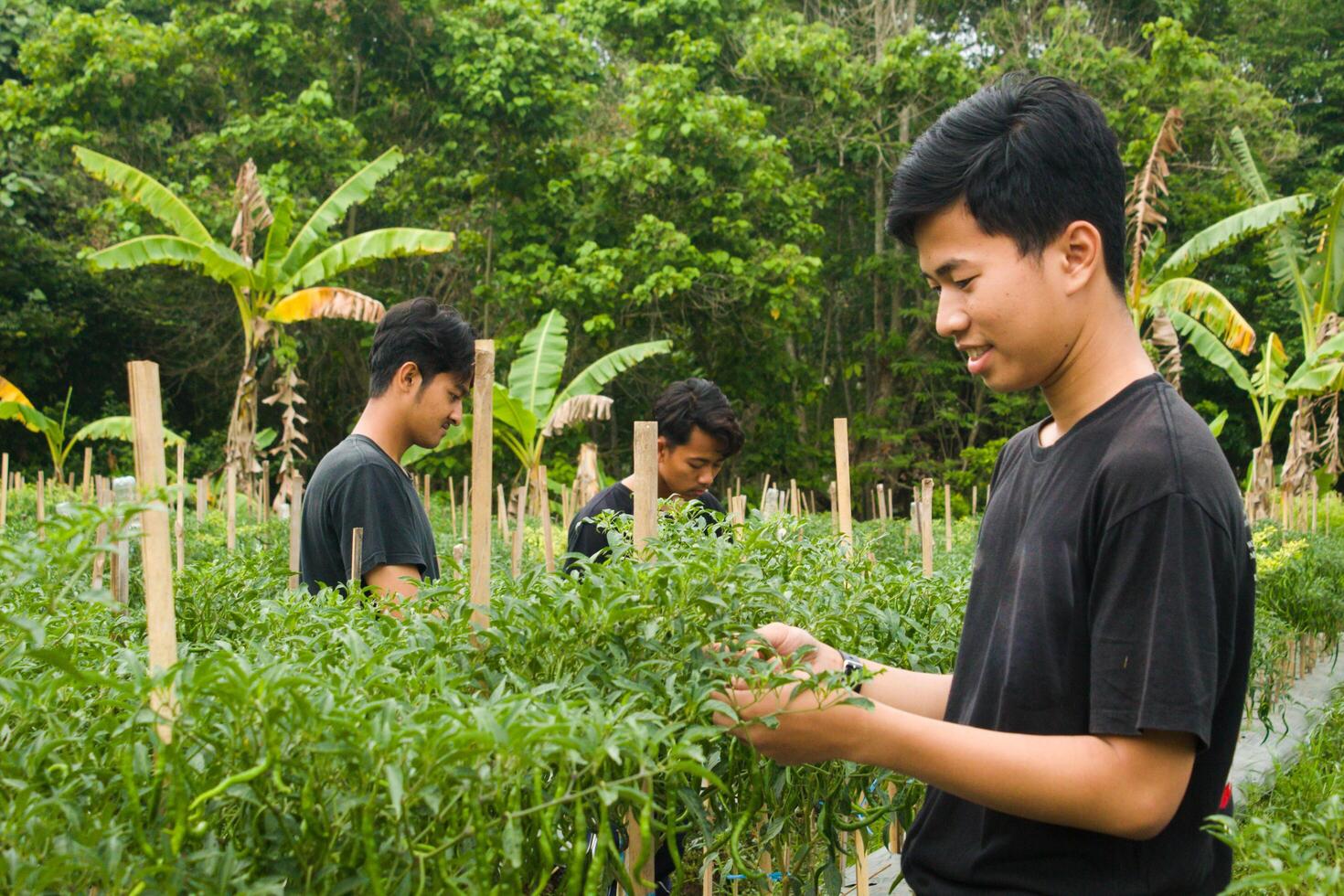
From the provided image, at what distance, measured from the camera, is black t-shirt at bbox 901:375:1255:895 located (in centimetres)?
131

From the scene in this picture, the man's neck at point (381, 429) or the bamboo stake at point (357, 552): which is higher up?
the man's neck at point (381, 429)

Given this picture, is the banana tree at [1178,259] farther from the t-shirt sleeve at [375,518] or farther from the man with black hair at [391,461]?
the t-shirt sleeve at [375,518]

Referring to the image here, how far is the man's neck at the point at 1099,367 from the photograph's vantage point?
1515 millimetres

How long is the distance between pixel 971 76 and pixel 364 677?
17832mm

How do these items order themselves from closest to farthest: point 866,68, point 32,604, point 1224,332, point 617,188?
point 32,604 < point 1224,332 < point 617,188 < point 866,68

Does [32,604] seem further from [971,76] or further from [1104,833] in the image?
[971,76]

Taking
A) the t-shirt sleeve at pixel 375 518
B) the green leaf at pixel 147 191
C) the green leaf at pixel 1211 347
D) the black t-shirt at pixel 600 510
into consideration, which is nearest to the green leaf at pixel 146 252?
the green leaf at pixel 147 191

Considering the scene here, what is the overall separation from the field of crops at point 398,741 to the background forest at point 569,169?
13.4m

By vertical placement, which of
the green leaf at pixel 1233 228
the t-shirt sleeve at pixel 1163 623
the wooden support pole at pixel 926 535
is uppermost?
the green leaf at pixel 1233 228

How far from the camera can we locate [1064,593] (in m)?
1.43

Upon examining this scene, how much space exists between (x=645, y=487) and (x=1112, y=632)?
100 centimetres

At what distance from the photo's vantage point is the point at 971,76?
57.6ft

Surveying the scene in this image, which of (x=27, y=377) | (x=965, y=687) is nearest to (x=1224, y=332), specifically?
(x=965, y=687)

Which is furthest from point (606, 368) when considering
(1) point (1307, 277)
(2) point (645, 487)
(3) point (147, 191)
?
(2) point (645, 487)
